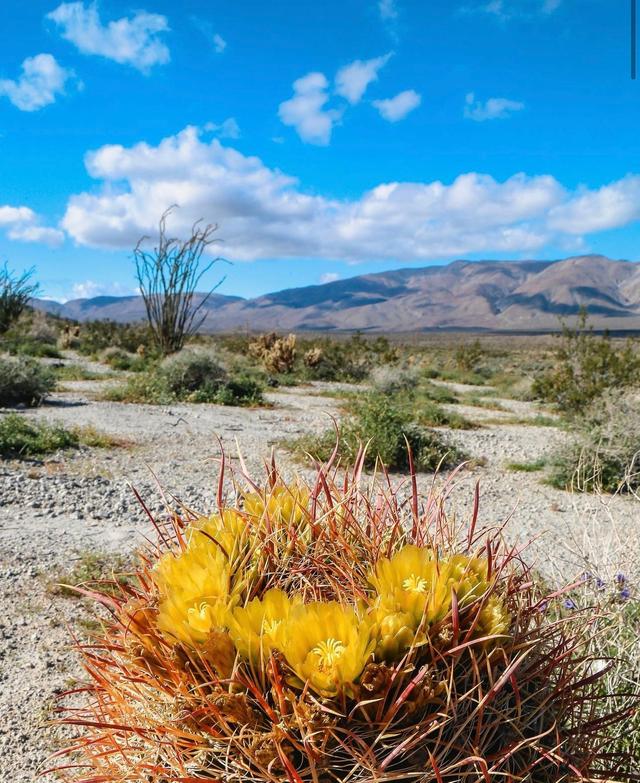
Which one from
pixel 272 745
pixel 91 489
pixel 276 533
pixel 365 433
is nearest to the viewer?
pixel 272 745

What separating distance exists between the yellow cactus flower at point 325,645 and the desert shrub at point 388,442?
6.15 meters

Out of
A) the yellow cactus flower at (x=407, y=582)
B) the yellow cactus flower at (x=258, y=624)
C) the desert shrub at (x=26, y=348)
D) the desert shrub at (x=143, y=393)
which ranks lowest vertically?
the desert shrub at (x=143, y=393)

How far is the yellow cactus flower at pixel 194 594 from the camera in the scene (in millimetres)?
1137

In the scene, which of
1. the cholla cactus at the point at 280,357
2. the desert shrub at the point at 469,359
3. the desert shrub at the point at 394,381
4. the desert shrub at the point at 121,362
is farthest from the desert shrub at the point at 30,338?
the desert shrub at the point at 469,359

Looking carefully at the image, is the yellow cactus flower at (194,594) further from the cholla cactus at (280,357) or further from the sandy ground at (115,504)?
the cholla cactus at (280,357)

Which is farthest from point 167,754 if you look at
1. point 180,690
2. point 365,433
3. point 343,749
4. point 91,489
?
point 365,433

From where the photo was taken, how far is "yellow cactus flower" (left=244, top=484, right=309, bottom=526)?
1438mm

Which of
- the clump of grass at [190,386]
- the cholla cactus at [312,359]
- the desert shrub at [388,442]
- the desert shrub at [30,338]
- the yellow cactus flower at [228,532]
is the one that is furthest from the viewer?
the cholla cactus at [312,359]

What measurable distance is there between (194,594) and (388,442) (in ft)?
21.2

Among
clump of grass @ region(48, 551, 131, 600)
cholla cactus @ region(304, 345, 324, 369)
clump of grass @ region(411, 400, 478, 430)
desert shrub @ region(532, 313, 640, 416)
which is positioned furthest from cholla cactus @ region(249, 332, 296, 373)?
clump of grass @ region(48, 551, 131, 600)

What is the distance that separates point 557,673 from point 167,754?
A: 848 millimetres

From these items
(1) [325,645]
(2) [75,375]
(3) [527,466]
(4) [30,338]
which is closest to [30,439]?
(3) [527,466]

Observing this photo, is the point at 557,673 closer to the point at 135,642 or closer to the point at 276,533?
the point at 276,533

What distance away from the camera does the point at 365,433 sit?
25.5ft
